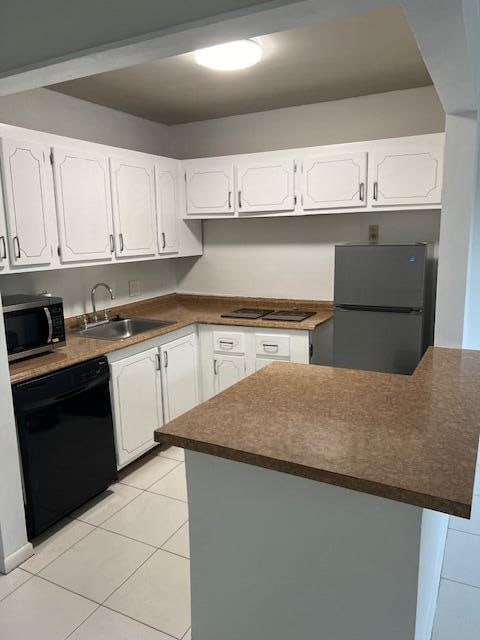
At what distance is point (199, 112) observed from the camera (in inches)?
144

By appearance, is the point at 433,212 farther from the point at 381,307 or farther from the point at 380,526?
the point at 380,526

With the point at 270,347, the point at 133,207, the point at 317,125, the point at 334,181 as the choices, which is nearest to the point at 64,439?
the point at 270,347

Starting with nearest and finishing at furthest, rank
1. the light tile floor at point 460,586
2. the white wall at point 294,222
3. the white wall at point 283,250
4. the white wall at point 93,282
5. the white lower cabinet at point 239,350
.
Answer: the light tile floor at point 460,586 < the white wall at point 93,282 < the white lower cabinet at point 239,350 < the white wall at point 294,222 < the white wall at point 283,250

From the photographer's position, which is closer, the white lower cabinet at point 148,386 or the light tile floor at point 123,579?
the light tile floor at point 123,579

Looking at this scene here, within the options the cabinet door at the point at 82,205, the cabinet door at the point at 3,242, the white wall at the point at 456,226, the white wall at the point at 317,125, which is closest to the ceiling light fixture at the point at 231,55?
the cabinet door at the point at 82,205

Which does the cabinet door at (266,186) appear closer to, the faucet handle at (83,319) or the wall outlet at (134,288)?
the wall outlet at (134,288)

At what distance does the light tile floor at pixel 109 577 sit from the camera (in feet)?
5.97

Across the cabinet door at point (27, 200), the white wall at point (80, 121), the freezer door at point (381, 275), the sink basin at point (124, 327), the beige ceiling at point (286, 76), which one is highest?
the beige ceiling at point (286, 76)

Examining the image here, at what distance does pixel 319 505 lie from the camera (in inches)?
46.4

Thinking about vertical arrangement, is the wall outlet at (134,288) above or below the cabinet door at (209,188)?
below

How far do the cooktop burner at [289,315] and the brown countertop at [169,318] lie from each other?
0.05 m

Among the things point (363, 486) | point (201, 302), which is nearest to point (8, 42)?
point (363, 486)

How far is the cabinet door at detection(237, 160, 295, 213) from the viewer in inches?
130

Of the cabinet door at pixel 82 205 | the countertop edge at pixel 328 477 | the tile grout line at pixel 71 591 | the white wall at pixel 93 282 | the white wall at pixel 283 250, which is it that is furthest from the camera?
the white wall at pixel 283 250
